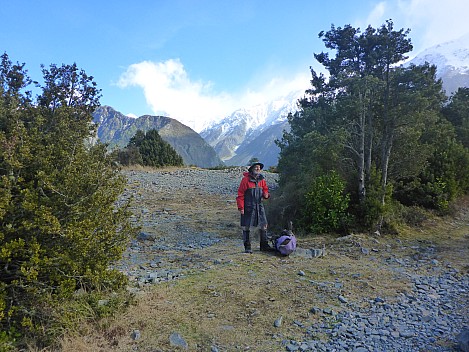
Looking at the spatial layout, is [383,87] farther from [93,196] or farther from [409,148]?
[93,196]

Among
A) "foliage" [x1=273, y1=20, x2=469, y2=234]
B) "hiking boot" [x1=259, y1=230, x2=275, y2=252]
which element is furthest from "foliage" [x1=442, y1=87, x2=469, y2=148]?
"hiking boot" [x1=259, y1=230, x2=275, y2=252]

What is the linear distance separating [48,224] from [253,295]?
323 cm

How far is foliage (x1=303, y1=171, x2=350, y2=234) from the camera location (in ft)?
32.1

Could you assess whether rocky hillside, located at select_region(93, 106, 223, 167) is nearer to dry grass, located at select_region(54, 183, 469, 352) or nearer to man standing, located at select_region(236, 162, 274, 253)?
man standing, located at select_region(236, 162, 274, 253)

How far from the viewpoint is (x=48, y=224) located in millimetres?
3674

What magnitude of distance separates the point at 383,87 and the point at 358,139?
180 cm

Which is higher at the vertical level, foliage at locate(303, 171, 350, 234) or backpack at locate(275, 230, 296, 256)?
foliage at locate(303, 171, 350, 234)

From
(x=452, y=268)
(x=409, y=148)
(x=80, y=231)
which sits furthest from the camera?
(x=409, y=148)

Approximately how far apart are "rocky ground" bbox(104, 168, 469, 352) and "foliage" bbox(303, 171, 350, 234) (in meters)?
0.80

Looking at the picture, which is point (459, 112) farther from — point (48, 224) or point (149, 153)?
point (149, 153)


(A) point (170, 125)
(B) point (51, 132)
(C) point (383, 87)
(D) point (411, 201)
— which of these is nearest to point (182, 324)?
(B) point (51, 132)

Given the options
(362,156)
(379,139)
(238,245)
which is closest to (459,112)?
(379,139)

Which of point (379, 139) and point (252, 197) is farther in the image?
point (379, 139)

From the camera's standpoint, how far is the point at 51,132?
14.6ft
